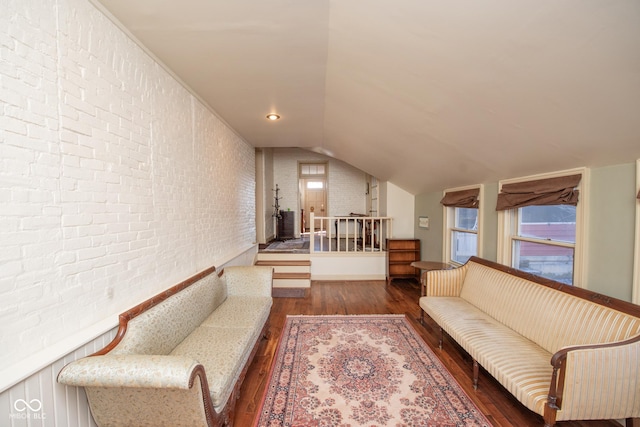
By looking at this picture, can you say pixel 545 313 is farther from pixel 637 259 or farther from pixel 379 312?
pixel 379 312

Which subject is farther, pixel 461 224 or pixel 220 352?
pixel 461 224

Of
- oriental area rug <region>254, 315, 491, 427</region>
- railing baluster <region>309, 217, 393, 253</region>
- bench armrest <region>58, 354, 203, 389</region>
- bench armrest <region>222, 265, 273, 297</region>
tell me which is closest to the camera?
bench armrest <region>58, 354, 203, 389</region>

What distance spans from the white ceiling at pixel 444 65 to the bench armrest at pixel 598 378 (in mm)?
1220

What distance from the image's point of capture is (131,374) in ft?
3.97

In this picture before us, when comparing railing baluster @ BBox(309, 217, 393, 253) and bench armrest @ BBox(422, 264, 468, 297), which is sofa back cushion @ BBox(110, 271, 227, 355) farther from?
railing baluster @ BBox(309, 217, 393, 253)

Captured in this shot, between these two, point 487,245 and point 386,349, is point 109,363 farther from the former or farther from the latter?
point 487,245

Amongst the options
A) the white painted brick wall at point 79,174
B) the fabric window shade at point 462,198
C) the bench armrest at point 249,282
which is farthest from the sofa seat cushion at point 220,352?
the fabric window shade at point 462,198

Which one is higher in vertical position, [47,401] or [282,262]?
[47,401]

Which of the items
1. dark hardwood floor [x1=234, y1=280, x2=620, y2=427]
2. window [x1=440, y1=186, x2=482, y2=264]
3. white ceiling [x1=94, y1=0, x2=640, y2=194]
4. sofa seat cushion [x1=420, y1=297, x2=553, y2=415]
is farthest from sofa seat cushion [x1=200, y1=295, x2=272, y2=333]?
window [x1=440, y1=186, x2=482, y2=264]

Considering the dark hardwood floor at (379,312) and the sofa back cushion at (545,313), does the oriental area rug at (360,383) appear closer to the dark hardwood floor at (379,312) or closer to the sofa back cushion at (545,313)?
the dark hardwood floor at (379,312)

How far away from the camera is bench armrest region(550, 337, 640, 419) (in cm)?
141

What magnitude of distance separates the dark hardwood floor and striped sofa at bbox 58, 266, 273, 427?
24 cm

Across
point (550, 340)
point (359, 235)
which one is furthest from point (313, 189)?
point (550, 340)

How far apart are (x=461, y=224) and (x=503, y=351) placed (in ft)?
8.12
